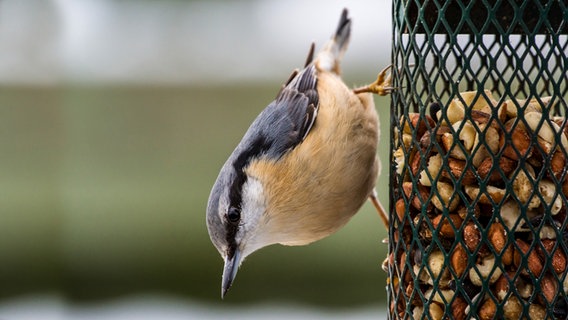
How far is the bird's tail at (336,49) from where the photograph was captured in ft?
10.6

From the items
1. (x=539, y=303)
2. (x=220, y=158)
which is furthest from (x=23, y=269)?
(x=539, y=303)

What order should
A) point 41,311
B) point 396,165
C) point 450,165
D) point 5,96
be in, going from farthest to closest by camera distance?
point 5,96
point 41,311
point 396,165
point 450,165

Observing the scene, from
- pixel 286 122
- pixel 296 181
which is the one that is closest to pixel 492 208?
pixel 296 181

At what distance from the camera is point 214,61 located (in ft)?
17.4

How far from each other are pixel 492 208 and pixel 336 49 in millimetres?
1642

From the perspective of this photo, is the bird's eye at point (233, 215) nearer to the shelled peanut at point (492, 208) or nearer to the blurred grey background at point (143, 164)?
the shelled peanut at point (492, 208)

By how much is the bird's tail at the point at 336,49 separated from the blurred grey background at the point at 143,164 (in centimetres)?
153

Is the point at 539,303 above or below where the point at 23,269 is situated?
above

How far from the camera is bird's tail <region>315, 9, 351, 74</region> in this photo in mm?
3223

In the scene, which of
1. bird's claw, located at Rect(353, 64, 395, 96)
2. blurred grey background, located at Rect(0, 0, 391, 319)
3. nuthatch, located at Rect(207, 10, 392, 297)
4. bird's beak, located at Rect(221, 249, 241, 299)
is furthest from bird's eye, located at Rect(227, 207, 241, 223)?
blurred grey background, located at Rect(0, 0, 391, 319)

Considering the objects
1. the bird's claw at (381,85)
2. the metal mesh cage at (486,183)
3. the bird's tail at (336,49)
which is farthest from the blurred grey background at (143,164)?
the metal mesh cage at (486,183)

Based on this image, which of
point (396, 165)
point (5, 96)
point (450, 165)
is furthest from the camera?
point (5, 96)

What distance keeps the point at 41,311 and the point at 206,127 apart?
161 cm

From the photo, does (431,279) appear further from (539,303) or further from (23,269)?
(23,269)
